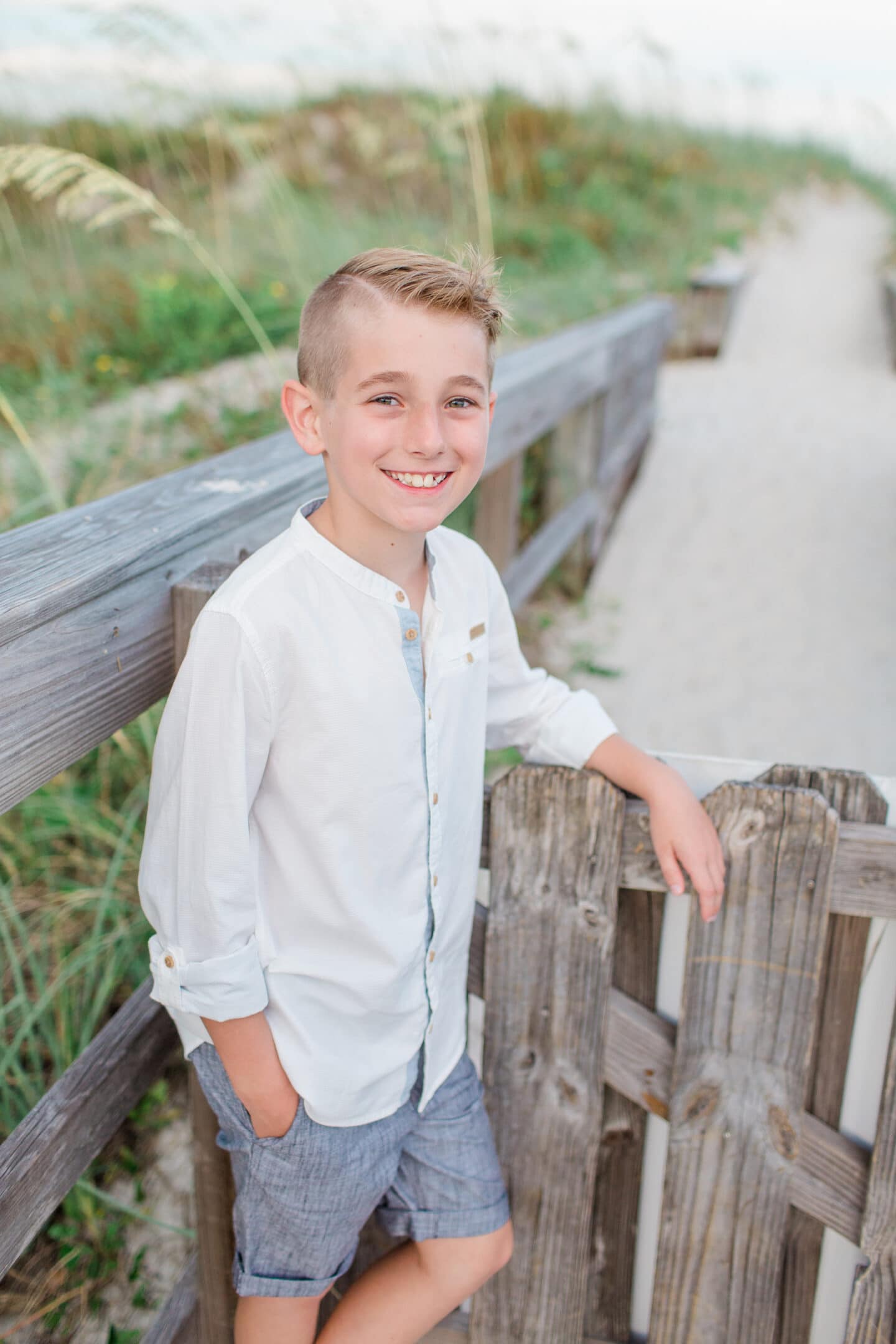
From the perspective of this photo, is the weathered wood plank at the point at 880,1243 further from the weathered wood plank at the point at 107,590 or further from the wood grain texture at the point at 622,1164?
the weathered wood plank at the point at 107,590

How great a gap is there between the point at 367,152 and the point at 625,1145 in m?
5.60

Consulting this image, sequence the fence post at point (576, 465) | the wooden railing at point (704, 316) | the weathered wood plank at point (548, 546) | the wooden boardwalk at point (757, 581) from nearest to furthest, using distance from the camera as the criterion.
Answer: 1. the weathered wood plank at point (548, 546)
2. the wooden boardwalk at point (757, 581)
3. the fence post at point (576, 465)
4. the wooden railing at point (704, 316)

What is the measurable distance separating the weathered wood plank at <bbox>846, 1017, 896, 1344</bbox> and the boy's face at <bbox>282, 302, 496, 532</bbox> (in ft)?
3.07

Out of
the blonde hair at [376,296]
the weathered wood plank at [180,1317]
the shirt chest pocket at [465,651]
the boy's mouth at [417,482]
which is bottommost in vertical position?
the weathered wood plank at [180,1317]

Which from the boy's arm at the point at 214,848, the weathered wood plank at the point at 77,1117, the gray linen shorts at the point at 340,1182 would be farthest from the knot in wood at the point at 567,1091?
the weathered wood plank at the point at 77,1117

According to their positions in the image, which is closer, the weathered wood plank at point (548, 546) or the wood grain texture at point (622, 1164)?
the wood grain texture at point (622, 1164)

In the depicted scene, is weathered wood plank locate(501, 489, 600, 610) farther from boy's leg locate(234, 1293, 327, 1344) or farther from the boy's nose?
boy's leg locate(234, 1293, 327, 1344)

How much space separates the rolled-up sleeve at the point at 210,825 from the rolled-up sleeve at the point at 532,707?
→ 1.46 feet

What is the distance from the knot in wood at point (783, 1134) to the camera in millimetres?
1438

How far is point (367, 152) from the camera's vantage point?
19.0 feet

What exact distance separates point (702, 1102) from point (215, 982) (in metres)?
0.74

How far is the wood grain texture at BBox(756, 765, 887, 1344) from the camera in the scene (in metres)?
1.36

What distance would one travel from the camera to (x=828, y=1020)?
4.78 ft

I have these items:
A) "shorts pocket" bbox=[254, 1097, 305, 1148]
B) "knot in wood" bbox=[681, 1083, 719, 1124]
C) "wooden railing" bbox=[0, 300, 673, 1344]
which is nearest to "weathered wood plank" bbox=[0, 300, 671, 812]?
"wooden railing" bbox=[0, 300, 673, 1344]
